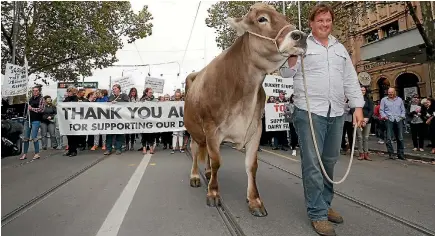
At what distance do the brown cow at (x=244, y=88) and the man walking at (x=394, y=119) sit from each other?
6.45 metres

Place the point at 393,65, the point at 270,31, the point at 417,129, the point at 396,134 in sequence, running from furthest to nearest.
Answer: the point at 393,65
the point at 417,129
the point at 396,134
the point at 270,31

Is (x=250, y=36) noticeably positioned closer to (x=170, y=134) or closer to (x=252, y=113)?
(x=252, y=113)

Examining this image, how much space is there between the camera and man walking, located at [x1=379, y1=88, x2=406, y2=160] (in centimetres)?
942

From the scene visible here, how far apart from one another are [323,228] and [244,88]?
186 centimetres

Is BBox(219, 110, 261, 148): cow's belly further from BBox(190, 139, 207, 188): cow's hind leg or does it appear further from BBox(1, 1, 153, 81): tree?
BBox(1, 1, 153, 81): tree

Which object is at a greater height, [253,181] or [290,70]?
[290,70]

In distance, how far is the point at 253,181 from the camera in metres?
4.28

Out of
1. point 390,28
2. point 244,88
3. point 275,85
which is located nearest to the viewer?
point 244,88

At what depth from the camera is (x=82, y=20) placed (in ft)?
66.1

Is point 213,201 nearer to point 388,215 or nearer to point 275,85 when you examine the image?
point 388,215

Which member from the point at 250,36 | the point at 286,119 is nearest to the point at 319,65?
the point at 250,36

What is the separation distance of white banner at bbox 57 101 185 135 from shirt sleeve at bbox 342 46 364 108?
8557 millimetres

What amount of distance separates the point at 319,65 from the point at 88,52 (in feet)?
66.4

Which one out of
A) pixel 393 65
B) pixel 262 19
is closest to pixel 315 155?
pixel 262 19
